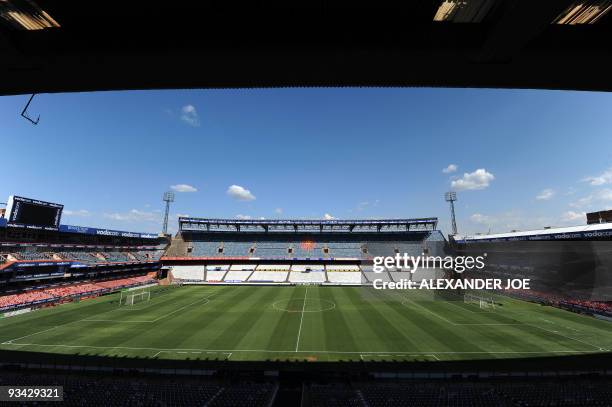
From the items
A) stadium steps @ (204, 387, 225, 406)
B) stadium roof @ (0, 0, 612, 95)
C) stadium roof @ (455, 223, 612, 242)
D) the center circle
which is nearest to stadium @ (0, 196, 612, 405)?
the center circle

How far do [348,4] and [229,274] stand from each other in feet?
226

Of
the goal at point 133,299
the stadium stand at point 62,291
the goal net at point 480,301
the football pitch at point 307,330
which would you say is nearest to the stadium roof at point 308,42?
the football pitch at point 307,330

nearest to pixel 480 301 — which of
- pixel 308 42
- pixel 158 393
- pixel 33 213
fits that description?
pixel 158 393

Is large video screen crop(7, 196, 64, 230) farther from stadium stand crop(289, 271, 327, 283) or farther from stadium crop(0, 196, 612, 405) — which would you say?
stadium stand crop(289, 271, 327, 283)

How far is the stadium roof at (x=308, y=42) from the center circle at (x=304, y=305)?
34.7 meters

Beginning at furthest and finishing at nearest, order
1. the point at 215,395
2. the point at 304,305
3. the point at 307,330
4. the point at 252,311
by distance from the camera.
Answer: the point at 304,305 < the point at 252,311 < the point at 307,330 < the point at 215,395

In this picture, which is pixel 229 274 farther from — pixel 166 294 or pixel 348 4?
pixel 348 4

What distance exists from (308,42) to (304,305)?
3893 centimetres

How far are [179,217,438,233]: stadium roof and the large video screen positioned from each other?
34571 millimetres

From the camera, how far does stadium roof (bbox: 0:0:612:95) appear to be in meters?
6.20

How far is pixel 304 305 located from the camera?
41.1 meters

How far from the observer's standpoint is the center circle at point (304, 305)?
38.4 m

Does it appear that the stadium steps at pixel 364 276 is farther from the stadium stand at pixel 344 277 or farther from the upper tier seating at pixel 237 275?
the upper tier seating at pixel 237 275

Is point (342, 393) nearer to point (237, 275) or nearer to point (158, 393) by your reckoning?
point (158, 393)
